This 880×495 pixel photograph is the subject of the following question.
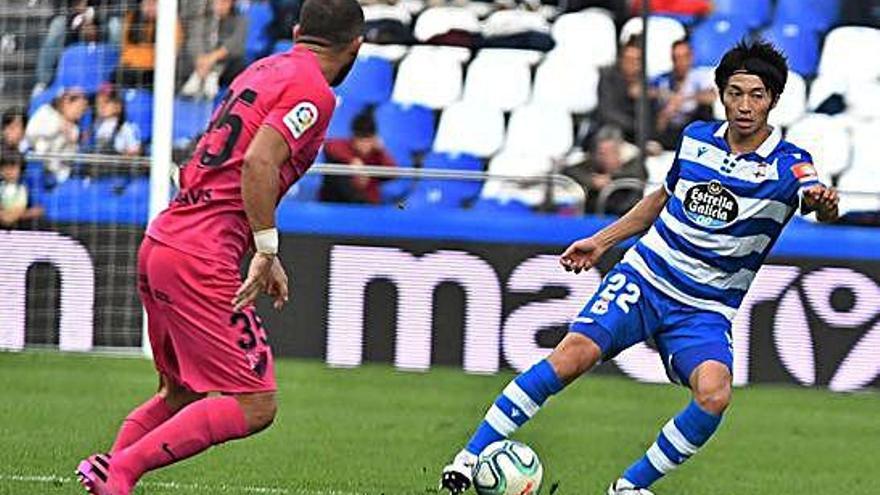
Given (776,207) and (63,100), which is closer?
(776,207)

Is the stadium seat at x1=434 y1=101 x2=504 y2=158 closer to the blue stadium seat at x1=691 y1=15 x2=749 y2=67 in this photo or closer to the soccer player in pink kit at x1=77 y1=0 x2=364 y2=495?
the blue stadium seat at x1=691 y1=15 x2=749 y2=67

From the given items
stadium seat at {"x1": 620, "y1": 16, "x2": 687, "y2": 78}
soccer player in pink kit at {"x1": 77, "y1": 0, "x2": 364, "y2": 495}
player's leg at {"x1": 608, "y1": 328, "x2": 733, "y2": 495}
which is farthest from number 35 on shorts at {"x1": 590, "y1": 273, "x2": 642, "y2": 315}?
stadium seat at {"x1": 620, "y1": 16, "x2": 687, "y2": 78}

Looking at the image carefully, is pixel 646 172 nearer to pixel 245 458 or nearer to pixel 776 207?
pixel 245 458

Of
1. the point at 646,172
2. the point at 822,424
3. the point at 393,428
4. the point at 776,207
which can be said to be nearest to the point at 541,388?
the point at 776,207

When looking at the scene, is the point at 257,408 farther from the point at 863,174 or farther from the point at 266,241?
the point at 863,174

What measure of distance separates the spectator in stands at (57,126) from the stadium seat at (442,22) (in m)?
2.73

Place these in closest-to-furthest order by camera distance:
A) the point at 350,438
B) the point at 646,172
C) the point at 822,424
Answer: the point at 350,438 → the point at 822,424 → the point at 646,172

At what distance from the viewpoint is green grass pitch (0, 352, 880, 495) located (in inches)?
374

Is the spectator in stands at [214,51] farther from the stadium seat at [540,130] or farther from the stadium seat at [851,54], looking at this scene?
the stadium seat at [851,54]

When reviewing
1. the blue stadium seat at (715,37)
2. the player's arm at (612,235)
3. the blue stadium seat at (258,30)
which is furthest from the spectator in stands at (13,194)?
the player's arm at (612,235)

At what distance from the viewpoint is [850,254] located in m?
14.6

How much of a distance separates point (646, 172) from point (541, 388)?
303 inches

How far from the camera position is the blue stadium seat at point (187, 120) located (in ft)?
50.8

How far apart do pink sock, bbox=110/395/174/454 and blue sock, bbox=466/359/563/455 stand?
1274 mm
